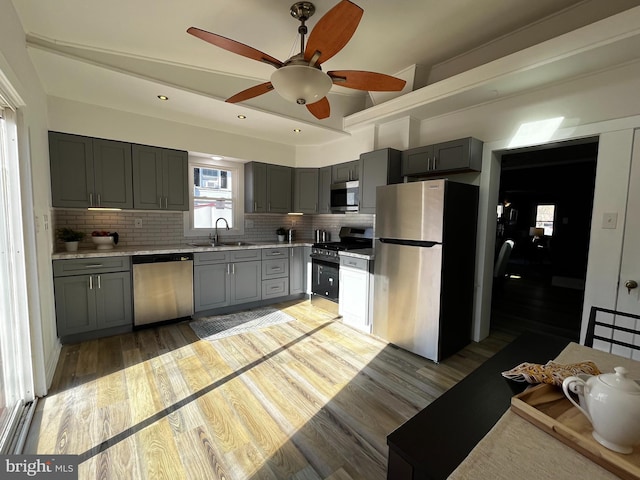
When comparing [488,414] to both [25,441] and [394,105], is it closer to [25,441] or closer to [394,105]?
[25,441]

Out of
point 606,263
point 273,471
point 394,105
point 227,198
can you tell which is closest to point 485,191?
point 606,263

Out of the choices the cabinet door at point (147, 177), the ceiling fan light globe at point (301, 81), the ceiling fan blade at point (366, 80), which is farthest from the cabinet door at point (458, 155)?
the cabinet door at point (147, 177)

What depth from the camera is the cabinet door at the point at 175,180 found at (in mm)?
3617

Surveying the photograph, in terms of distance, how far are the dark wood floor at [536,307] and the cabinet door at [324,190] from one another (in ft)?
9.29

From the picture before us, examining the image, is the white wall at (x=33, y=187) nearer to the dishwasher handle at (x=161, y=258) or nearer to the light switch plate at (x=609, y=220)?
the dishwasher handle at (x=161, y=258)

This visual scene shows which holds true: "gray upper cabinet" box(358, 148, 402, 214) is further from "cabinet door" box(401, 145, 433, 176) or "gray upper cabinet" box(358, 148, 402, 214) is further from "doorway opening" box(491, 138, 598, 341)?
"doorway opening" box(491, 138, 598, 341)

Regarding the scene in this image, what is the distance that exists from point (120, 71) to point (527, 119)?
374 cm

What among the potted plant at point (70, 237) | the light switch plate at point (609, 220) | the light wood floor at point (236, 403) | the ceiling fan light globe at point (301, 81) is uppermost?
the ceiling fan light globe at point (301, 81)

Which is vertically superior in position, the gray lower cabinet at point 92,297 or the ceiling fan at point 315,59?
the ceiling fan at point 315,59

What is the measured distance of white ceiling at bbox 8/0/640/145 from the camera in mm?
2051

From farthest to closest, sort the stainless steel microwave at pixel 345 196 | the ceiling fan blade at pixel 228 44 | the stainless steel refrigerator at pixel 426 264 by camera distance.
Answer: the stainless steel microwave at pixel 345 196
the stainless steel refrigerator at pixel 426 264
the ceiling fan blade at pixel 228 44

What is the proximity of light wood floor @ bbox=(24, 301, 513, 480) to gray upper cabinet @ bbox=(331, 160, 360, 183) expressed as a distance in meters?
2.24

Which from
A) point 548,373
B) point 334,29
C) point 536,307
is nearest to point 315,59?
point 334,29

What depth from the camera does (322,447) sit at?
1700mm
